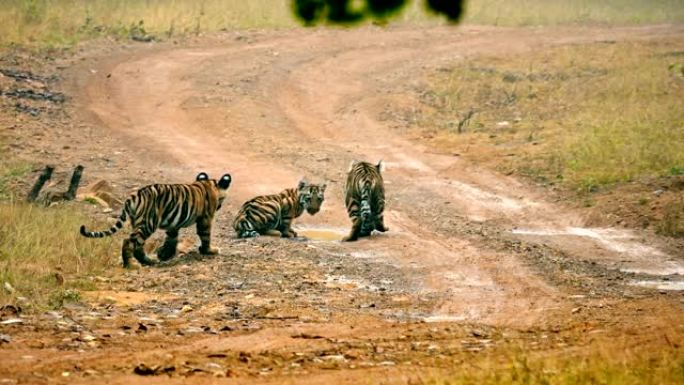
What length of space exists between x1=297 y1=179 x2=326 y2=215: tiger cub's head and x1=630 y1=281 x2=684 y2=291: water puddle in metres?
4.43

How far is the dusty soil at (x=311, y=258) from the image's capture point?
9695mm

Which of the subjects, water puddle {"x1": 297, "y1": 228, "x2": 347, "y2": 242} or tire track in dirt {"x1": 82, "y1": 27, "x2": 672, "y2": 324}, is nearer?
tire track in dirt {"x1": 82, "y1": 27, "x2": 672, "y2": 324}

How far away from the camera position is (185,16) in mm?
34656

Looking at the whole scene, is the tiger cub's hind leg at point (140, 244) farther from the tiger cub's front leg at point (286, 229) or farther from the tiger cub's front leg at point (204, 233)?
the tiger cub's front leg at point (286, 229)

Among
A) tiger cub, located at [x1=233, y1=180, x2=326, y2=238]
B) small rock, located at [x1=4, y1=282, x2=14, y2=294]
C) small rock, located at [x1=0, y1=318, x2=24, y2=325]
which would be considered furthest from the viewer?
tiger cub, located at [x1=233, y1=180, x2=326, y2=238]

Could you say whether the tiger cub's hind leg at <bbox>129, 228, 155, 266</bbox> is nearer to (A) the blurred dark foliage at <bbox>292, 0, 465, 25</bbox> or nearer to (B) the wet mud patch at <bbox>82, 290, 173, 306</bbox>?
(B) the wet mud patch at <bbox>82, 290, 173, 306</bbox>

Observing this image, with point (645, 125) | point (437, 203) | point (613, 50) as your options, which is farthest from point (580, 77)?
point (437, 203)

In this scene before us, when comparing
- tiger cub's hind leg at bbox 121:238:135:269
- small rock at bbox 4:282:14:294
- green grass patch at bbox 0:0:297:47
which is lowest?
tiger cub's hind leg at bbox 121:238:135:269

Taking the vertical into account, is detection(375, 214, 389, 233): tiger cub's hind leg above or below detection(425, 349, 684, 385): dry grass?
below

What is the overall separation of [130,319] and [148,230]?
9.60 ft

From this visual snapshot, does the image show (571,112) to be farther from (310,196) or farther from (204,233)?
(204,233)

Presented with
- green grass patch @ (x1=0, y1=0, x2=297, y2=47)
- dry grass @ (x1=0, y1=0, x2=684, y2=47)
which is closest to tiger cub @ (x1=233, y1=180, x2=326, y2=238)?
dry grass @ (x1=0, y1=0, x2=684, y2=47)

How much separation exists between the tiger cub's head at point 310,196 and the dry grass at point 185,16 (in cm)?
1086

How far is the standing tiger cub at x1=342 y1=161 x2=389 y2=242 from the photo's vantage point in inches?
626
